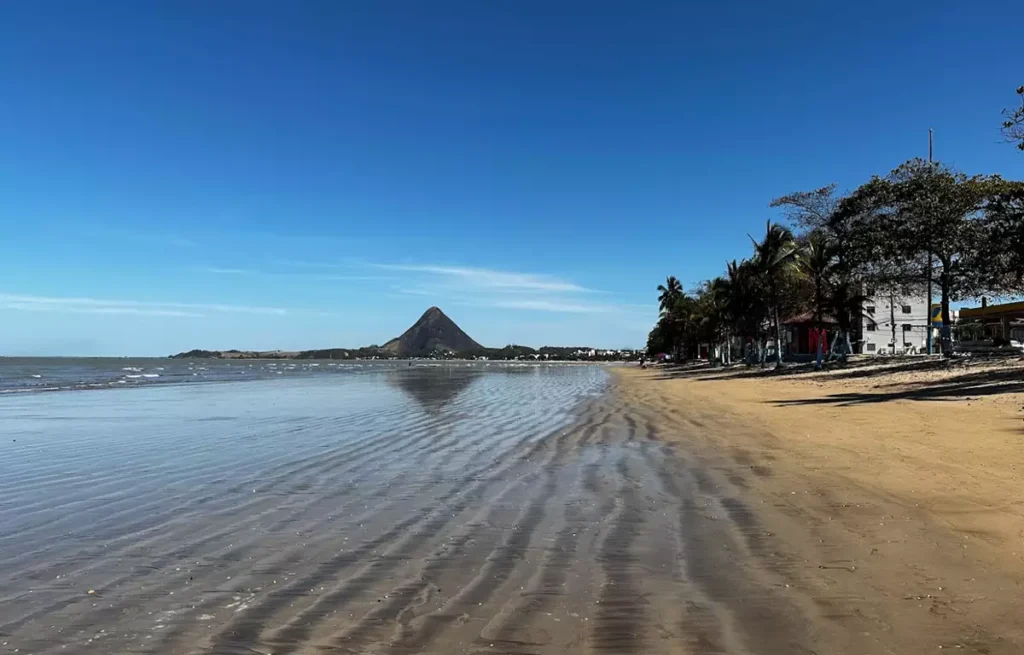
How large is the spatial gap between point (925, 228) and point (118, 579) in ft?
108

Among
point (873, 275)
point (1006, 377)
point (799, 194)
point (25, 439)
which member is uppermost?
point (799, 194)

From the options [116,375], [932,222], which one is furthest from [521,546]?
[116,375]

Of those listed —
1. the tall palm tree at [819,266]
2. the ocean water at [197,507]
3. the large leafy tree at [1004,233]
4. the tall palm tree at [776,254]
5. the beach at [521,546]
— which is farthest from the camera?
the tall palm tree at [776,254]

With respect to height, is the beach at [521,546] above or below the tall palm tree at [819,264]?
below

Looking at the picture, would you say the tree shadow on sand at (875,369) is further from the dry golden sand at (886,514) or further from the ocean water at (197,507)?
the ocean water at (197,507)

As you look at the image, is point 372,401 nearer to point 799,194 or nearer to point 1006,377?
point 1006,377

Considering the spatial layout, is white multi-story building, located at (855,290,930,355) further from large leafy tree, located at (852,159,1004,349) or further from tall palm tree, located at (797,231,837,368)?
large leafy tree, located at (852,159,1004,349)

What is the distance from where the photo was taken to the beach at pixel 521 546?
4.17 m

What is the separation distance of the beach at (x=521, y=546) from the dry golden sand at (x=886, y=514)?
30mm

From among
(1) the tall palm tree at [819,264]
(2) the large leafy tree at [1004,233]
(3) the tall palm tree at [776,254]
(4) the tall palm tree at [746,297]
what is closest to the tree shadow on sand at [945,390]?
(2) the large leafy tree at [1004,233]

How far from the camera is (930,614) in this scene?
4297 mm

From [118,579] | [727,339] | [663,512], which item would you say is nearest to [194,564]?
[118,579]

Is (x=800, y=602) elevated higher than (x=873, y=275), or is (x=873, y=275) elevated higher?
(x=873, y=275)

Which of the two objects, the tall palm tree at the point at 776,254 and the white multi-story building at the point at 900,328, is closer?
the tall palm tree at the point at 776,254
